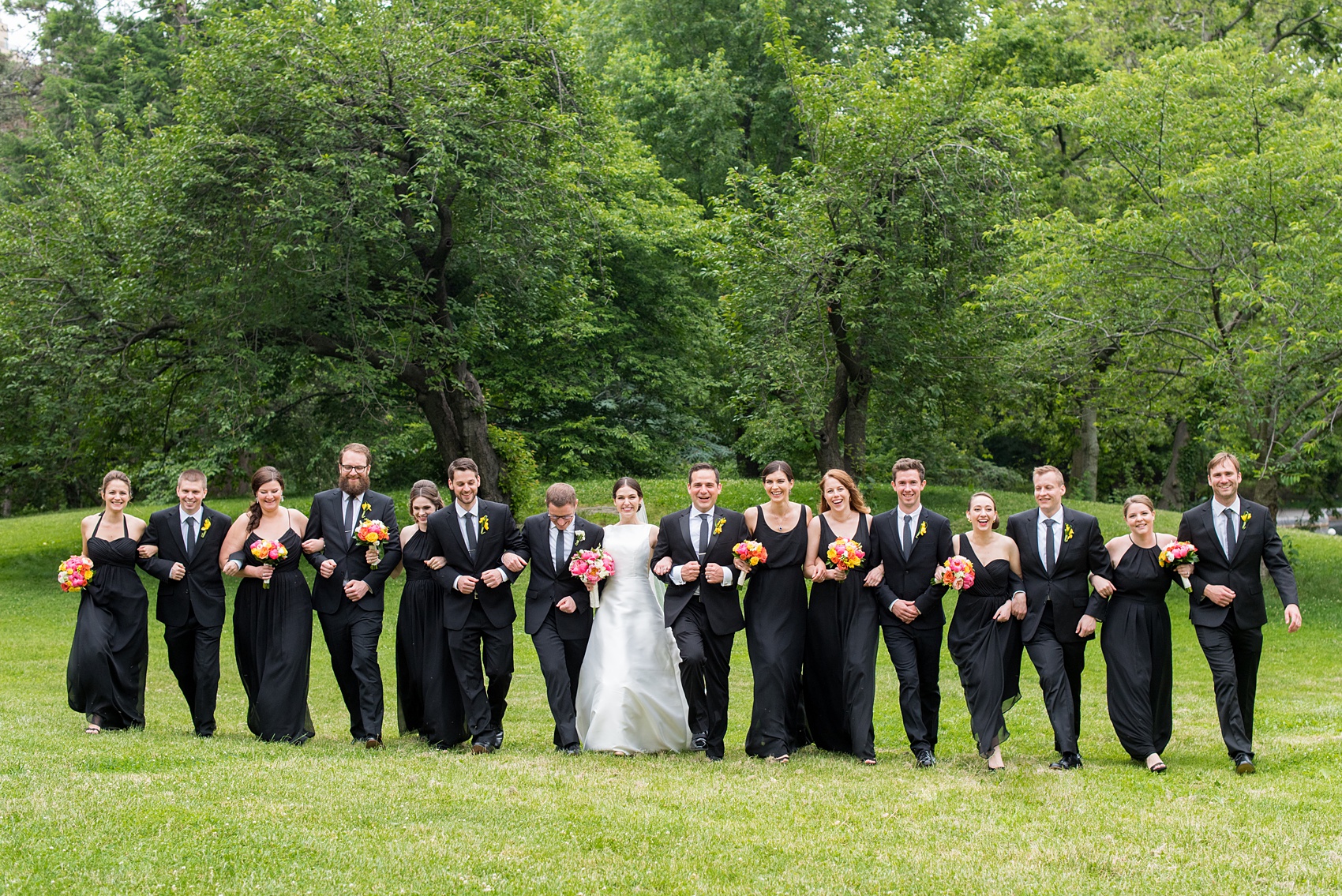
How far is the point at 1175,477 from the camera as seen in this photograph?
42.7 metres

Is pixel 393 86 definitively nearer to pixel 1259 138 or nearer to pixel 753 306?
pixel 753 306

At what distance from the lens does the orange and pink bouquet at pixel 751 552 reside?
9031mm

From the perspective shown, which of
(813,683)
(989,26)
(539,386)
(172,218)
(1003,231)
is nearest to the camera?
(813,683)

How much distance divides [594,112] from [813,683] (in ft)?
52.0

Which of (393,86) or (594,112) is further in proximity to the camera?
(594,112)

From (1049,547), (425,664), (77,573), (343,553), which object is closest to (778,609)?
(1049,547)

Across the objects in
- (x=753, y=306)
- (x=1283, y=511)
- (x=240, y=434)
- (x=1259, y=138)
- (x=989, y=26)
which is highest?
(x=989, y=26)

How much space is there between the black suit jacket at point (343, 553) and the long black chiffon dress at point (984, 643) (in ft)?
14.3

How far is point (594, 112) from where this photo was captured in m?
22.8

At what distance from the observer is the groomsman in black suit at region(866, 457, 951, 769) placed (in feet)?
29.5

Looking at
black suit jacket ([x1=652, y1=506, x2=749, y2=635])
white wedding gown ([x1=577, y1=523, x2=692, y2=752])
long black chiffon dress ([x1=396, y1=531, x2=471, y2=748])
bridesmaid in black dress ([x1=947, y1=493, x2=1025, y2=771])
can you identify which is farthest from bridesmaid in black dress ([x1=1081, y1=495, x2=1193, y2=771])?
long black chiffon dress ([x1=396, y1=531, x2=471, y2=748])

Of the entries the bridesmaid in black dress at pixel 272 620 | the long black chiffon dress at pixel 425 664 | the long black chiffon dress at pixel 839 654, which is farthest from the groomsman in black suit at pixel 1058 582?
the bridesmaid in black dress at pixel 272 620

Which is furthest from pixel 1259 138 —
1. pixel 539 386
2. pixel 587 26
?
pixel 587 26

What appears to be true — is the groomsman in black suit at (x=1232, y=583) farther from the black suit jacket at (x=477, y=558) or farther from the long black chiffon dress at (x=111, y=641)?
the long black chiffon dress at (x=111, y=641)
